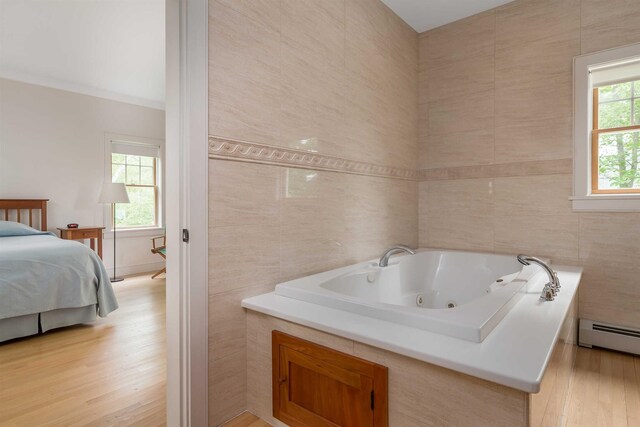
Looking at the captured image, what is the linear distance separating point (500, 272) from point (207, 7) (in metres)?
2.50

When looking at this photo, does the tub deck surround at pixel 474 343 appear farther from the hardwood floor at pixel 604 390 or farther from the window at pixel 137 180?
the window at pixel 137 180

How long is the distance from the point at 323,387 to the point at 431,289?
1.66m

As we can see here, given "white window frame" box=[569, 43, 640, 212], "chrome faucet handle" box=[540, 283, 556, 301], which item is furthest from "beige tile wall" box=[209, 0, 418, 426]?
"white window frame" box=[569, 43, 640, 212]

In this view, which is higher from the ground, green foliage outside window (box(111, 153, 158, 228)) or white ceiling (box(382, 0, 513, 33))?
white ceiling (box(382, 0, 513, 33))

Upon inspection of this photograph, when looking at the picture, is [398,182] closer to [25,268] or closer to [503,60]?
[503,60]

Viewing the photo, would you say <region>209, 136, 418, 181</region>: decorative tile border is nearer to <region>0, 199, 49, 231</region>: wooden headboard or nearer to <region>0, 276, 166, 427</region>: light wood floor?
<region>0, 276, 166, 427</region>: light wood floor

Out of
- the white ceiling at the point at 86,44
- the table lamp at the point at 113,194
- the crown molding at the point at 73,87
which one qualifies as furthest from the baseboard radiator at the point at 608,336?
the crown molding at the point at 73,87

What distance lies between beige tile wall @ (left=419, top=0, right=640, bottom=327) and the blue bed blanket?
2.98 m

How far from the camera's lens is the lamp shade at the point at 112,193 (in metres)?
4.50

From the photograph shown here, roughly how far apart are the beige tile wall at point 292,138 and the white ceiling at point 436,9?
0.33 ft

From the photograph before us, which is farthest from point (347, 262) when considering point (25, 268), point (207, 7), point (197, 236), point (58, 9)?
point (58, 9)

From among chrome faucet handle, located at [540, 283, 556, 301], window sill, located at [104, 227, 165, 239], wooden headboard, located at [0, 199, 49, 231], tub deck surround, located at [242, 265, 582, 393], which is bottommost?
tub deck surround, located at [242, 265, 582, 393]

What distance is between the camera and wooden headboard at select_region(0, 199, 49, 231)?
13.1 feet

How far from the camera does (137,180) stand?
522 centimetres
